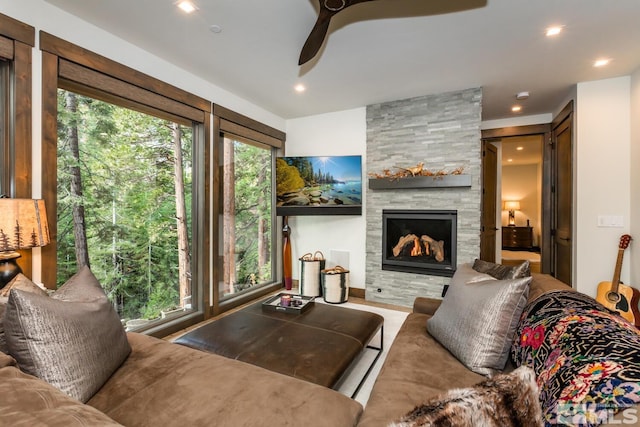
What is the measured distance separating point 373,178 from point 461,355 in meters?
2.78

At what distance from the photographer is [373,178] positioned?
398 centimetres

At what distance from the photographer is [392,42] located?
2490 millimetres

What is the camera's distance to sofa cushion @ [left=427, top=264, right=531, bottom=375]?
1.37 meters

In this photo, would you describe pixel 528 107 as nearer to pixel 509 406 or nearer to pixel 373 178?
pixel 373 178

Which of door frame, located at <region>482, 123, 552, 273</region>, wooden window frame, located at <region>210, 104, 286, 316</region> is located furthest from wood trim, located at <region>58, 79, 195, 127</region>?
door frame, located at <region>482, 123, 552, 273</region>

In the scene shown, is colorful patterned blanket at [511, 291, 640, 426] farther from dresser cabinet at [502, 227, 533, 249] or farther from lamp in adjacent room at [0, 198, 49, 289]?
dresser cabinet at [502, 227, 533, 249]

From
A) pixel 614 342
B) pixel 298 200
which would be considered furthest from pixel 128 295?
pixel 614 342

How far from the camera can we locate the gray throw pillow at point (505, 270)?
1.61m

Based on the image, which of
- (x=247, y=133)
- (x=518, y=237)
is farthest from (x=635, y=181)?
(x=518, y=237)

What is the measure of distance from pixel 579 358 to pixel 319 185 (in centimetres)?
335

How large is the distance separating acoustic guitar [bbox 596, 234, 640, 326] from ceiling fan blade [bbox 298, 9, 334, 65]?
11.9ft

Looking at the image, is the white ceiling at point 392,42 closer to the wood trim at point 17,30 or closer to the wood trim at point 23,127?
the wood trim at point 17,30

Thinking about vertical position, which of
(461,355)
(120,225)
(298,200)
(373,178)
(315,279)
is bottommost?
(315,279)

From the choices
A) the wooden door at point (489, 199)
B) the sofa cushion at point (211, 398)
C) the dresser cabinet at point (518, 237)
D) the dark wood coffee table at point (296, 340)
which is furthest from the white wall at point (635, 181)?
the dresser cabinet at point (518, 237)
